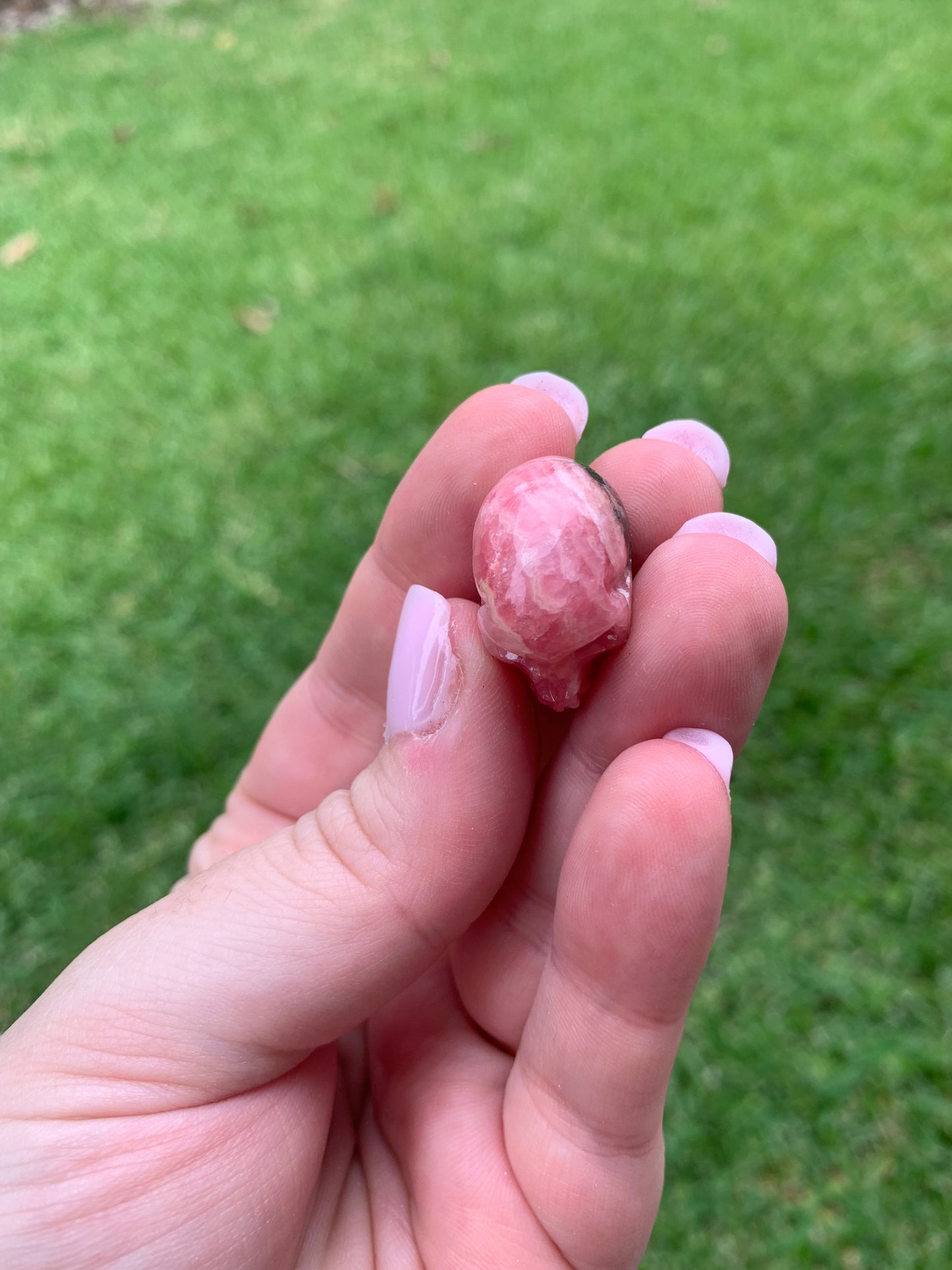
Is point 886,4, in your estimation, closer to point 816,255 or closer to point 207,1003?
point 816,255

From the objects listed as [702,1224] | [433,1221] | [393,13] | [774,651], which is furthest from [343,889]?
[393,13]

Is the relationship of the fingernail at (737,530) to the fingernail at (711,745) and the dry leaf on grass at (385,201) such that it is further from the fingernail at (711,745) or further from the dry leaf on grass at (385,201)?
the dry leaf on grass at (385,201)

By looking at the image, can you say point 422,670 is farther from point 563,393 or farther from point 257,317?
point 257,317

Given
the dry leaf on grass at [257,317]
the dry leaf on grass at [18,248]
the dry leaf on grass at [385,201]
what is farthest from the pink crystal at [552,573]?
the dry leaf on grass at [18,248]

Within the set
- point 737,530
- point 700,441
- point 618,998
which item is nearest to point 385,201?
point 700,441

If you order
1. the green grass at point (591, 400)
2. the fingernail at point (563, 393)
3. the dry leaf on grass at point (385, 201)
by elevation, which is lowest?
the green grass at point (591, 400)

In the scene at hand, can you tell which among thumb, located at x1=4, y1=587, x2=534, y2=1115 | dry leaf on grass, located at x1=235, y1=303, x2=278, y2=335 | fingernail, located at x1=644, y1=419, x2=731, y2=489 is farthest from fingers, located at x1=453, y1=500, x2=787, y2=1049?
dry leaf on grass, located at x1=235, y1=303, x2=278, y2=335
